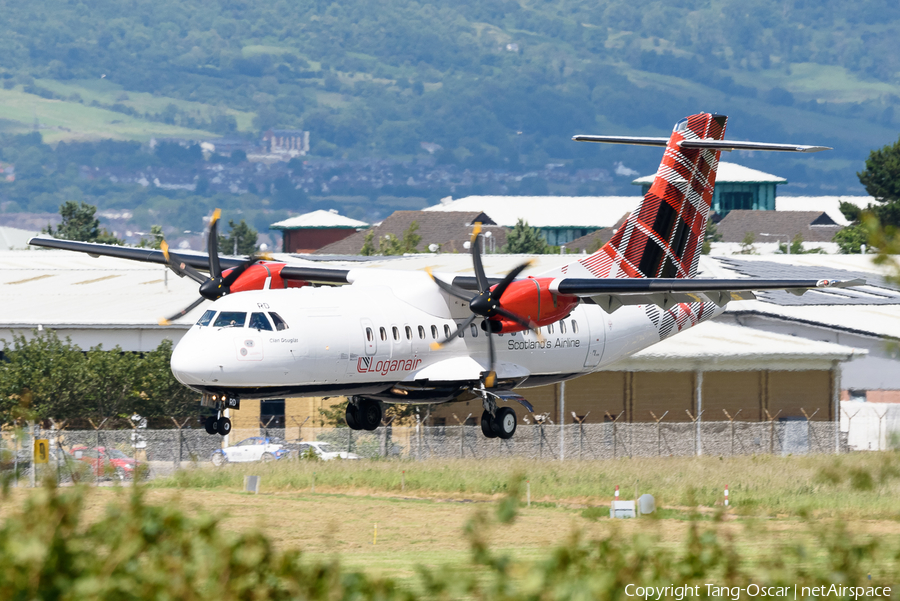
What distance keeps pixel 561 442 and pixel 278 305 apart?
18418 mm

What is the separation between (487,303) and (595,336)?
575cm

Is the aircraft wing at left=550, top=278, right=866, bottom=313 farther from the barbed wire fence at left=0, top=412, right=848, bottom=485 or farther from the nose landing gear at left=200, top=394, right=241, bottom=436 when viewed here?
the barbed wire fence at left=0, top=412, right=848, bottom=485

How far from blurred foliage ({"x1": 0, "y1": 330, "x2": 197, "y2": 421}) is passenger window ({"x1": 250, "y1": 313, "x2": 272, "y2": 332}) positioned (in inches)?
798

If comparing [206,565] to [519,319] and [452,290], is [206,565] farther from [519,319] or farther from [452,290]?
[452,290]

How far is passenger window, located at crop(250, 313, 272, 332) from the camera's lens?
2929cm

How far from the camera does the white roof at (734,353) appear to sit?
52.2 metres

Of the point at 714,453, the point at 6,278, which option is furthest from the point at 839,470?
the point at 6,278

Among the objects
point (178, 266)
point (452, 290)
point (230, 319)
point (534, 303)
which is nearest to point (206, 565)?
point (230, 319)

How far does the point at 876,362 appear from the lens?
197 ft

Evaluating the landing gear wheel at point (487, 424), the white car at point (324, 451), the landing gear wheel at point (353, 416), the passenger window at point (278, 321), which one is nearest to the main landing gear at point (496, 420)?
the landing gear wheel at point (487, 424)

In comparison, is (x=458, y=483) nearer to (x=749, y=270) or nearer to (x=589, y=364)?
(x=589, y=364)

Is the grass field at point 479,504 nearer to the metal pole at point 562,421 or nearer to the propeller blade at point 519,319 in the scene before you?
→ the metal pole at point 562,421

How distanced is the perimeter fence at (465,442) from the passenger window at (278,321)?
508 inches

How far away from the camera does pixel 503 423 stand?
1364 inches
